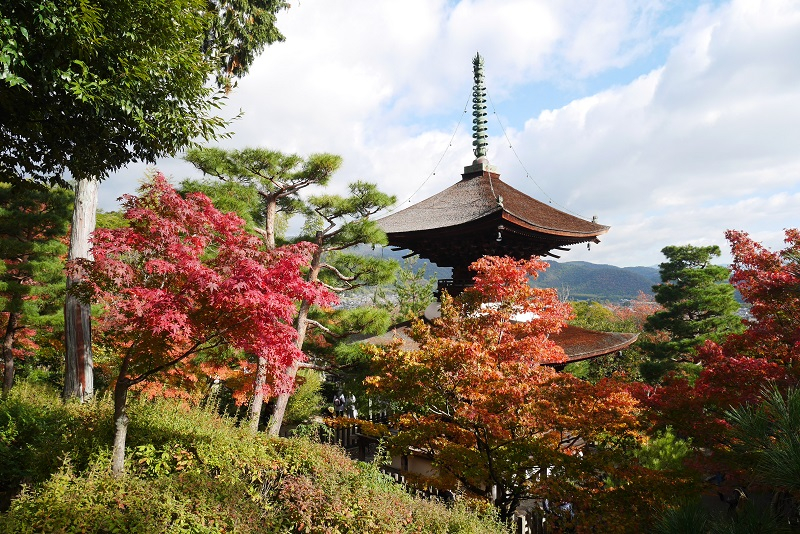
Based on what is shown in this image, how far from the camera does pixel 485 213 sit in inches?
289

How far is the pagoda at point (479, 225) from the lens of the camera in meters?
7.74

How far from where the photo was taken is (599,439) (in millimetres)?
5488

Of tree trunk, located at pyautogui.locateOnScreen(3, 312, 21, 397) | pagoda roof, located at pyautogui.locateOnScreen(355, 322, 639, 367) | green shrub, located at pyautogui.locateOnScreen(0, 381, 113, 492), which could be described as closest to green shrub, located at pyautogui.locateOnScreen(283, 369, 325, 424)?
pagoda roof, located at pyautogui.locateOnScreen(355, 322, 639, 367)

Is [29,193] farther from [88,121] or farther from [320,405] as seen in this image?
[320,405]

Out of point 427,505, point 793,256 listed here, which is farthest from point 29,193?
point 793,256

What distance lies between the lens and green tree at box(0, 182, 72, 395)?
955 centimetres

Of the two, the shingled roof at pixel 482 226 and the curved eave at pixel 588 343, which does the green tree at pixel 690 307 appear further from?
the shingled roof at pixel 482 226

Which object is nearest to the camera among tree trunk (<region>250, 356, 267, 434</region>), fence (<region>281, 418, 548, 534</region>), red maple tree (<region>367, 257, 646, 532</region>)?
red maple tree (<region>367, 257, 646, 532</region>)

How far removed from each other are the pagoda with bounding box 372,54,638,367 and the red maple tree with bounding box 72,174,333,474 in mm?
3693

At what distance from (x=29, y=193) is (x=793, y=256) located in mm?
13433

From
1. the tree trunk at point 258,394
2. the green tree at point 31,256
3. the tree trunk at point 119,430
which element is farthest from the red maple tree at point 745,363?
the green tree at point 31,256

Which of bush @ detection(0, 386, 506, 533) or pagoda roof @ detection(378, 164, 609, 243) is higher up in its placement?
pagoda roof @ detection(378, 164, 609, 243)

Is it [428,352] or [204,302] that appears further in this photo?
[428,352]

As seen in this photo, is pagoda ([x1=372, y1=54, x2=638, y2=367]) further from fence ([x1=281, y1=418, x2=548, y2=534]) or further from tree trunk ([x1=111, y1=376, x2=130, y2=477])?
tree trunk ([x1=111, y1=376, x2=130, y2=477])
